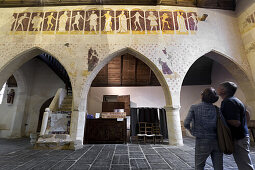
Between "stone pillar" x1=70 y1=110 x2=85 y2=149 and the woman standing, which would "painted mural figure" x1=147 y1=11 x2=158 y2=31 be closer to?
"stone pillar" x1=70 y1=110 x2=85 y2=149

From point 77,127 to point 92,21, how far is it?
4.78 metres

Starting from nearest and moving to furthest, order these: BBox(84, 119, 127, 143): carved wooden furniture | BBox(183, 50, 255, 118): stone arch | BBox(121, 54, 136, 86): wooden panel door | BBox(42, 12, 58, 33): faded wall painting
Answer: BBox(183, 50, 255, 118): stone arch < BBox(84, 119, 127, 143): carved wooden furniture < BBox(42, 12, 58, 33): faded wall painting < BBox(121, 54, 136, 86): wooden panel door

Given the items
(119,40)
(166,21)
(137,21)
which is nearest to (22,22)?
(119,40)

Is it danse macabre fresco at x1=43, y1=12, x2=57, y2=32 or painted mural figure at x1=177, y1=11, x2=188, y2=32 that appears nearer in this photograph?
danse macabre fresco at x1=43, y1=12, x2=57, y2=32

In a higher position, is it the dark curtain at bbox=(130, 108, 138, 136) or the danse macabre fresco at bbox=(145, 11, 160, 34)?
the danse macabre fresco at bbox=(145, 11, 160, 34)

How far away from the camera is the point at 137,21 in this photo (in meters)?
6.09

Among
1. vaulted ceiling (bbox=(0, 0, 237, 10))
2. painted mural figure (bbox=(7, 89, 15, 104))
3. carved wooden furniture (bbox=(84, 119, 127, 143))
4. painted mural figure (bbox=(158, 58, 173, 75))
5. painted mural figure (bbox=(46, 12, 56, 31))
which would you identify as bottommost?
carved wooden furniture (bbox=(84, 119, 127, 143))

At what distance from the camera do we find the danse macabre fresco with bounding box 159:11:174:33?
19.8 ft

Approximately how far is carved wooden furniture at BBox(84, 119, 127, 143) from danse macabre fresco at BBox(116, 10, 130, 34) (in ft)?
13.8

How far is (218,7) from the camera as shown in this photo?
659 cm

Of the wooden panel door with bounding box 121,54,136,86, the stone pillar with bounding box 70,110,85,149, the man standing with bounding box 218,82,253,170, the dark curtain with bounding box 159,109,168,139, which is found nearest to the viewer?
the man standing with bounding box 218,82,253,170

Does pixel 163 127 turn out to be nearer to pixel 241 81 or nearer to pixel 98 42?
pixel 241 81

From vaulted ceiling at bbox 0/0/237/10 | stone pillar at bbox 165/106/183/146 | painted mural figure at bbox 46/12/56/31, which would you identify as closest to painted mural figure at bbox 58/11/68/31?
painted mural figure at bbox 46/12/56/31

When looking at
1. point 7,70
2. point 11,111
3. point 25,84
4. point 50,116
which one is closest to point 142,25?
point 50,116
